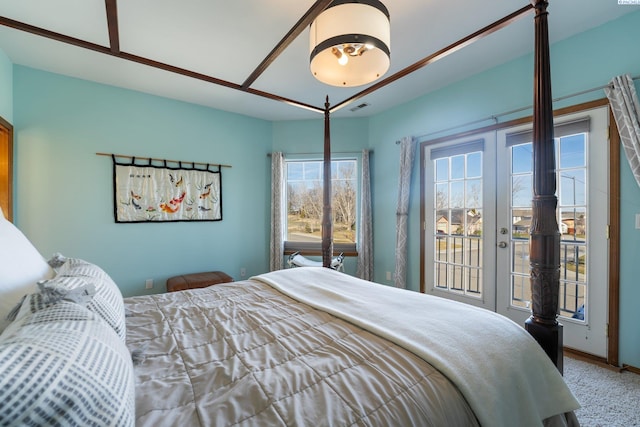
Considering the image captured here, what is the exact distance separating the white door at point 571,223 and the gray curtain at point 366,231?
5.31ft

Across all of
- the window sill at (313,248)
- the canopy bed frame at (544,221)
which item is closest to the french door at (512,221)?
the window sill at (313,248)

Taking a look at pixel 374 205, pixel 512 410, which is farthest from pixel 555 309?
pixel 374 205

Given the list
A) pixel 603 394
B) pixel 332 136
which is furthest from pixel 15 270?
pixel 332 136

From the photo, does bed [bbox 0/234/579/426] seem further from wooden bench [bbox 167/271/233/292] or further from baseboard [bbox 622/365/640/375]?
wooden bench [bbox 167/271/233/292]

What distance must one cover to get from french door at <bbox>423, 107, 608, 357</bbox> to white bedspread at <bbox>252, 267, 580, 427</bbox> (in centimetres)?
176

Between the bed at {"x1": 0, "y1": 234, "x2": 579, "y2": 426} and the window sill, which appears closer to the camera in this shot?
the bed at {"x1": 0, "y1": 234, "x2": 579, "y2": 426}

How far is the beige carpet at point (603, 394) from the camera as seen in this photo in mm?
1626

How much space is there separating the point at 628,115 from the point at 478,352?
7.43 feet

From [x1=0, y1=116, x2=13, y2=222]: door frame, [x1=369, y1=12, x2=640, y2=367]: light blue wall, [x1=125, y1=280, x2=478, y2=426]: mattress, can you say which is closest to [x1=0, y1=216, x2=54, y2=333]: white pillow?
[x1=125, y1=280, x2=478, y2=426]: mattress

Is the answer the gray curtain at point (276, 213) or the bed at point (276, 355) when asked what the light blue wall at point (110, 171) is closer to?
the gray curtain at point (276, 213)

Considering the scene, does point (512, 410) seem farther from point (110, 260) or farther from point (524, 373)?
point (110, 260)

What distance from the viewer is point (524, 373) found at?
102 centimetres

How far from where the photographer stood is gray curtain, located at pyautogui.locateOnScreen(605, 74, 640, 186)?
77.7 inches

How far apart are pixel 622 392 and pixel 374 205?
112 inches
